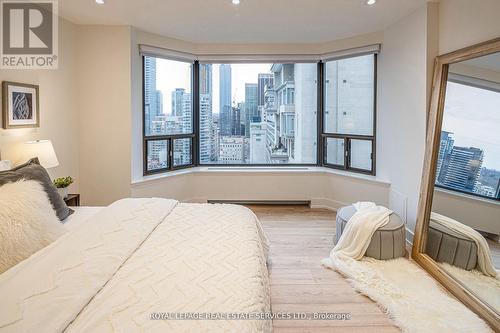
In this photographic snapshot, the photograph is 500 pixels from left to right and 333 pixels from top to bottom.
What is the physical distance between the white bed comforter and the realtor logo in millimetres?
2008

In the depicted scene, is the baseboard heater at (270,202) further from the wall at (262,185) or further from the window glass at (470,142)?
the window glass at (470,142)

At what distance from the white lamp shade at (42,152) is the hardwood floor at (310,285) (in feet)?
7.24

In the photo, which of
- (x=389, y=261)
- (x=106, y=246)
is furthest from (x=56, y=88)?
(x=389, y=261)

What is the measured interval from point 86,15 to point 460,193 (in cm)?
415

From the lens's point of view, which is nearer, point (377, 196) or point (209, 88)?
point (377, 196)

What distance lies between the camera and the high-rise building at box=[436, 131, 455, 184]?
9.53 ft

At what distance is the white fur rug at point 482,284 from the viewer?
2246mm

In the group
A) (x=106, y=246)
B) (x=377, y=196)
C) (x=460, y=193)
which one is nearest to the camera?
(x=106, y=246)

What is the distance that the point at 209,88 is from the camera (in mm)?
5320

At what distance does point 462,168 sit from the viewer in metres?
2.71

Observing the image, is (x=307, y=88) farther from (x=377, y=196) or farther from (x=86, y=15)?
(x=86, y=15)

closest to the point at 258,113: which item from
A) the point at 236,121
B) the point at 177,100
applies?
the point at 236,121

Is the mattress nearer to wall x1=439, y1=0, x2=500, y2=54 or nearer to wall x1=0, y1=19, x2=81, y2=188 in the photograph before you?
wall x1=0, y1=19, x2=81, y2=188

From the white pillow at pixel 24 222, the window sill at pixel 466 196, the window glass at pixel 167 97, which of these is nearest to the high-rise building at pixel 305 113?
the window glass at pixel 167 97
